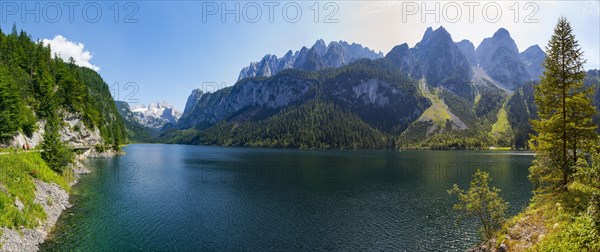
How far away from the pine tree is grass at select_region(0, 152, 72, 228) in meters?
55.6

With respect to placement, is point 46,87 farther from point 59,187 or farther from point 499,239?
point 499,239

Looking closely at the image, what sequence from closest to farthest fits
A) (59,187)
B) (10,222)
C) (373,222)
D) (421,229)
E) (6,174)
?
(10,222), (6,174), (421,229), (373,222), (59,187)

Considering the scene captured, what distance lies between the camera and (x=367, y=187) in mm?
78125

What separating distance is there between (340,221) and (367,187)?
31731mm

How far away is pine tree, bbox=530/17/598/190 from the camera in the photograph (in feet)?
90.8

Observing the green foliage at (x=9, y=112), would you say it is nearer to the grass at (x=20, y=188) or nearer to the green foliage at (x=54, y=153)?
the green foliage at (x=54, y=153)

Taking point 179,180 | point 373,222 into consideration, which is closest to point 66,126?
point 179,180

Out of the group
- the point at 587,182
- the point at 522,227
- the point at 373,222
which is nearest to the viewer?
the point at 587,182

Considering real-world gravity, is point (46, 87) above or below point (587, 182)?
above

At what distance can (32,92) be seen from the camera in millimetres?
96500

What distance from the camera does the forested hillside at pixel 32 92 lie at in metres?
65.8

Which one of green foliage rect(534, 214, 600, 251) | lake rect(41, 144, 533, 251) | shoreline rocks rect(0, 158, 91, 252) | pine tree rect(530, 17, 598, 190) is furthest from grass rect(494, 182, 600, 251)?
shoreline rocks rect(0, 158, 91, 252)

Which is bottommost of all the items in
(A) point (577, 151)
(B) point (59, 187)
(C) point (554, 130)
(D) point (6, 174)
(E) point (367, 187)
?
(E) point (367, 187)

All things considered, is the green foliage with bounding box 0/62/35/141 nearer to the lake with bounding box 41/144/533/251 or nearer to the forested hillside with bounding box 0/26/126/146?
the forested hillside with bounding box 0/26/126/146
